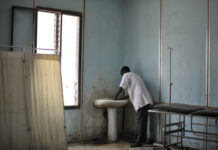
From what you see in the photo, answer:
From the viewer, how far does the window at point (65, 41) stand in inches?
217

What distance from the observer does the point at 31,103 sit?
4371mm

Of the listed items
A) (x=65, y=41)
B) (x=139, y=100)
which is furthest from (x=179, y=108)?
(x=65, y=41)

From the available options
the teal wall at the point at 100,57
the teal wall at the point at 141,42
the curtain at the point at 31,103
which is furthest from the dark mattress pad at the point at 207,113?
the teal wall at the point at 100,57

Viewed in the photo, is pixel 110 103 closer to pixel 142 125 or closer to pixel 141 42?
pixel 142 125

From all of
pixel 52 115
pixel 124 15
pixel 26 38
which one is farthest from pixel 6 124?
pixel 124 15

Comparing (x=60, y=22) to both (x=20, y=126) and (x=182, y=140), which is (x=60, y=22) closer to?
(x=20, y=126)

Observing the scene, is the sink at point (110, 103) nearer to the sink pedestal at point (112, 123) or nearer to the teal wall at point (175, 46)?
the sink pedestal at point (112, 123)

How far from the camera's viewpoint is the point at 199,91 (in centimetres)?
496

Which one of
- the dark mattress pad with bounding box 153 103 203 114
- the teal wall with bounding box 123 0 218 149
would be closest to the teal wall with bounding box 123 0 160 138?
the teal wall with bounding box 123 0 218 149

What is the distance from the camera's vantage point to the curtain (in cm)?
418

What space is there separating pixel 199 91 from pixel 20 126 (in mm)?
2937

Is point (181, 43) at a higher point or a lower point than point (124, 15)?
lower

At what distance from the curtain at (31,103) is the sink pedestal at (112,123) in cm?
158

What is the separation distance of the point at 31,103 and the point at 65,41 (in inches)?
71.7
